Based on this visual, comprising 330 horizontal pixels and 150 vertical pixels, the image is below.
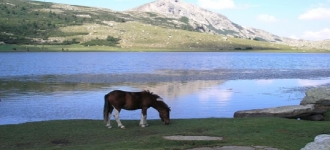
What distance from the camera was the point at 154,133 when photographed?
17.5m

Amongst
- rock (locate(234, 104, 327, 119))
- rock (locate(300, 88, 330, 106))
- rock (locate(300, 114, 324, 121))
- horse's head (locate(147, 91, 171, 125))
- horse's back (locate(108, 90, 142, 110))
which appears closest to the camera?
horse's back (locate(108, 90, 142, 110))

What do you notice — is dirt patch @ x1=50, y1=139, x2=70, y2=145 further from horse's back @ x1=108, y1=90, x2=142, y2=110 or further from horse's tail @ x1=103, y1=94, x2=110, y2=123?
horse's back @ x1=108, y1=90, x2=142, y2=110

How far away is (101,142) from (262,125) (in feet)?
22.7

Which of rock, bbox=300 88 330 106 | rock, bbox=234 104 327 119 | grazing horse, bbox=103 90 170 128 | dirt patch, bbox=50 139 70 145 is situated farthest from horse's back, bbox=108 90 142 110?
rock, bbox=300 88 330 106

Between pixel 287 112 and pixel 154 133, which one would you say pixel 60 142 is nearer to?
pixel 154 133

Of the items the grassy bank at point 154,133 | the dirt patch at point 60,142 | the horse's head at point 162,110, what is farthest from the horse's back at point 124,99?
the dirt patch at point 60,142

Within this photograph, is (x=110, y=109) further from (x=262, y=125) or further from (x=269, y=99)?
(x=269, y=99)

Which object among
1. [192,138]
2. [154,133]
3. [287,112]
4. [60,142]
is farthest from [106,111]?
[287,112]

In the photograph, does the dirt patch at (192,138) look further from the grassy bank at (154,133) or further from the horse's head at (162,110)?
the horse's head at (162,110)

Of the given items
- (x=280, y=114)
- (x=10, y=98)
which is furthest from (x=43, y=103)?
(x=280, y=114)

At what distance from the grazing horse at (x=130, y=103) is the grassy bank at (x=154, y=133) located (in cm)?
53

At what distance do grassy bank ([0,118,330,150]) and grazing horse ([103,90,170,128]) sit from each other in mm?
531

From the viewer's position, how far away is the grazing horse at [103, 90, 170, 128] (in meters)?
19.0

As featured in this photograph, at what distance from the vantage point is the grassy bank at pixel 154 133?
14115mm
